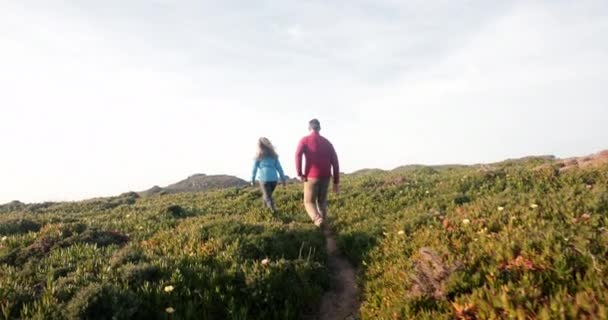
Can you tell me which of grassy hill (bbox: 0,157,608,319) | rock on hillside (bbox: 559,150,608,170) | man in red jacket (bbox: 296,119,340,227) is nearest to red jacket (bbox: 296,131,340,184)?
man in red jacket (bbox: 296,119,340,227)

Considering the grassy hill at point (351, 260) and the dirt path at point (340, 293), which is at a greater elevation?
the grassy hill at point (351, 260)

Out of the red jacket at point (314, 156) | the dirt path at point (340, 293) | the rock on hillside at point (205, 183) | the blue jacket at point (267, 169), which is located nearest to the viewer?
the dirt path at point (340, 293)

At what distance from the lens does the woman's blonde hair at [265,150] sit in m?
14.6

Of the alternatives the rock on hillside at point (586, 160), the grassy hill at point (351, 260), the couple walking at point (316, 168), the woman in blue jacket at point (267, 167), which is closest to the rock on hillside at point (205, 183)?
the woman in blue jacket at point (267, 167)

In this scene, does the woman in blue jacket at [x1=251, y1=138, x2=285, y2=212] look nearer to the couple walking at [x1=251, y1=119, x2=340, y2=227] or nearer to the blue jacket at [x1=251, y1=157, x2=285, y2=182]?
the blue jacket at [x1=251, y1=157, x2=285, y2=182]

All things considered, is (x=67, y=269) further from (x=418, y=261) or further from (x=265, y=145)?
(x=265, y=145)

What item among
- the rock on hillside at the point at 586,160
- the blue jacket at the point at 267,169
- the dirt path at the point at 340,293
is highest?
the blue jacket at the point at 267,169

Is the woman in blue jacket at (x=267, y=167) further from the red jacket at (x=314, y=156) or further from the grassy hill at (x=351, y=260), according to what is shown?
the grassy hill at (x=351, y=260)

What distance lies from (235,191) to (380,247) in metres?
14.7

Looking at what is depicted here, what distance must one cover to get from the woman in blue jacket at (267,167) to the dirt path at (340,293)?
4.40 metres

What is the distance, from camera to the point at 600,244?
246 inches

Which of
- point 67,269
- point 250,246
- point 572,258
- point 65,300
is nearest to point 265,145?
point 250,246

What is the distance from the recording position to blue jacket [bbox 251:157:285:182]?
47.4 ft

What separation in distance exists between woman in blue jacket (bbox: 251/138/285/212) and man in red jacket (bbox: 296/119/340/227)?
183 centimetres
